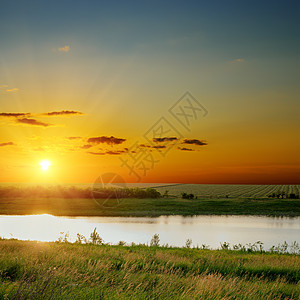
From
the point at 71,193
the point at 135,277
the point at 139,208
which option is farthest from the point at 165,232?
the point at 71,193

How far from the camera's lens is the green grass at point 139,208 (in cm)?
6281

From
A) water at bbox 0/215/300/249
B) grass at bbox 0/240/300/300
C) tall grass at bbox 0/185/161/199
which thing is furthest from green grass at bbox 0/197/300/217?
grass at bbox 0/240/300/300

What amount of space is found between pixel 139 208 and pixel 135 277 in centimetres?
5719

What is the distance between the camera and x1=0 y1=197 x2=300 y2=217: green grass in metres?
62.8

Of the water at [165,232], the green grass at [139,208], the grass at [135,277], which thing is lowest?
the water at [165,232]

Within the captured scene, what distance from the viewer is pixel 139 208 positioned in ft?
217

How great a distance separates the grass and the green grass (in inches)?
1777

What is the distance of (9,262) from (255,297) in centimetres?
729

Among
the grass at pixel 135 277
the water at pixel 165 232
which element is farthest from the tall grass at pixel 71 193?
the grass at pixel 135 277

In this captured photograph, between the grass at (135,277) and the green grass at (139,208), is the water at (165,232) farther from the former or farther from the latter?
the grass at (135,277)

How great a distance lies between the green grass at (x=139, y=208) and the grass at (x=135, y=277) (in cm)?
4512

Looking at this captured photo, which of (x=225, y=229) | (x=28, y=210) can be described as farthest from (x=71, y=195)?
(x=225, y=229)

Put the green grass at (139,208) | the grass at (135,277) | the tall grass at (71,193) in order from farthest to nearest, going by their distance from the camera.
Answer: the tall grass at (71,193) < the green grass at (139,208) < the grass at (135,277)

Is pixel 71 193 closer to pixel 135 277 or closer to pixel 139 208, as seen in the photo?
pixel 139 208
